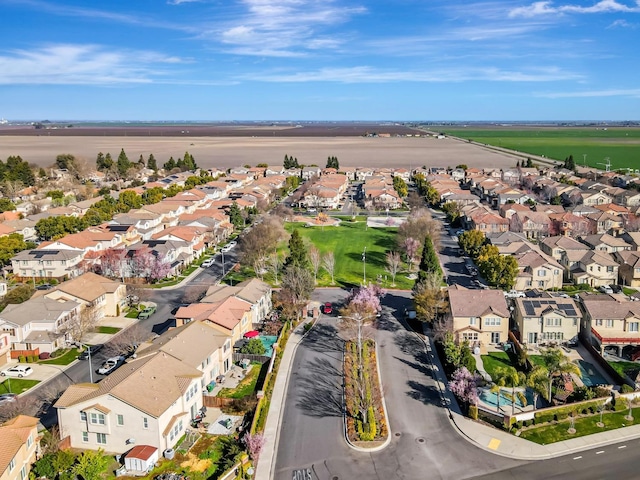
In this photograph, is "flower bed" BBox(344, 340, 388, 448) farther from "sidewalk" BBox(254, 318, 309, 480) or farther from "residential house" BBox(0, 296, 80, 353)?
"residential house" BBox(0, 296, 80, 353)

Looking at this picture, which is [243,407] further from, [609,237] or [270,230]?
[609,237]

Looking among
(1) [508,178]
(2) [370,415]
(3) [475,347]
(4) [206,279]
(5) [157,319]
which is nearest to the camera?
(2) [370,415]

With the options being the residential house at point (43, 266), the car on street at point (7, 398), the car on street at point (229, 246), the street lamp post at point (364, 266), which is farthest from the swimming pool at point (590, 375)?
the residential house at point (43, 266)

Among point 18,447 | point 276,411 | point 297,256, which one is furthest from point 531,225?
point 18,447

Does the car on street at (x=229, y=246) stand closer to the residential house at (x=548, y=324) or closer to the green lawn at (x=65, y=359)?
the green lawn at (x=65, y=359)

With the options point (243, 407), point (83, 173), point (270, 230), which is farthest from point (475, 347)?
point (83, 173)

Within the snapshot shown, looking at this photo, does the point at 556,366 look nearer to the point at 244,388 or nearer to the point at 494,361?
the point at 494,361
